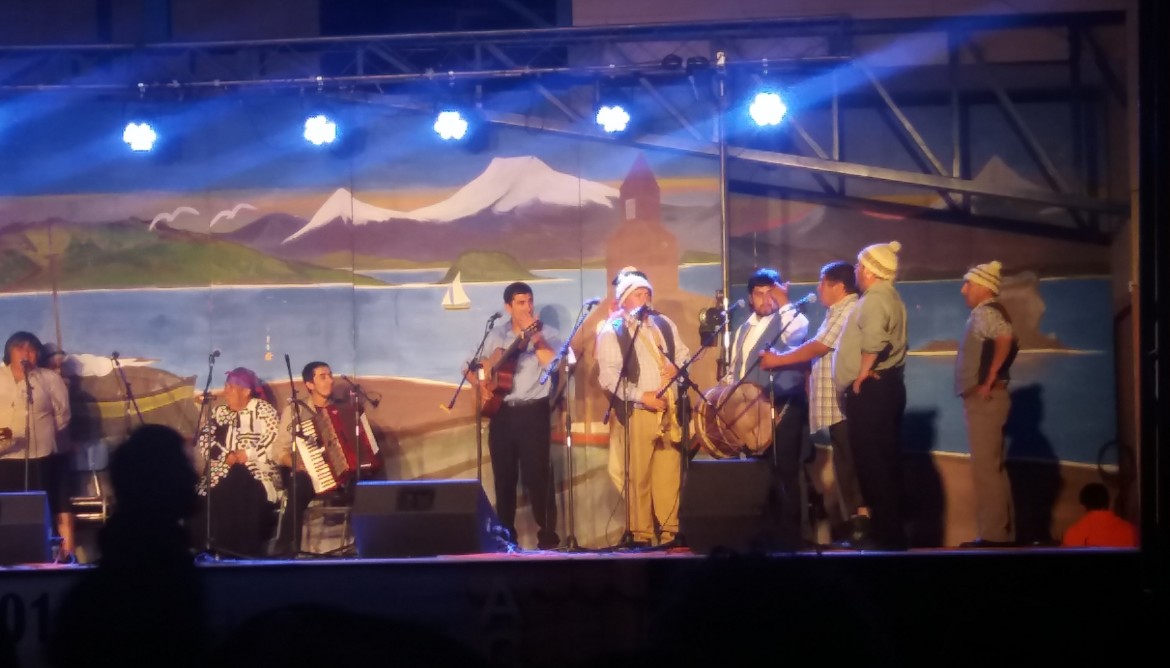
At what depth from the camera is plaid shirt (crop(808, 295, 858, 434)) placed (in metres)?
7.57

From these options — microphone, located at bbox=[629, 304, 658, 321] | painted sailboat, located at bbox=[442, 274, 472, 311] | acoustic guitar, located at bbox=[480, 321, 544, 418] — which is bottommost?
acoustic guitar, located at bbox=[480, 321, 544, 418]

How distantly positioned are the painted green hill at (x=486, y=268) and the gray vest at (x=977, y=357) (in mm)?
3477

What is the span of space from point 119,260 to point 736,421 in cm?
534

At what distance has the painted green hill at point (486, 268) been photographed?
984 cm

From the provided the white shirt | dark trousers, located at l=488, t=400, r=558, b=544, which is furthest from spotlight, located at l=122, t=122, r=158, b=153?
dark trousers, located at l=488, t=400, r=558, b=544

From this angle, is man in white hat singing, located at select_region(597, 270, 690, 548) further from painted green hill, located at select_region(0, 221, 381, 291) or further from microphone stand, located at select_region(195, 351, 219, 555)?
painted green hill, located at select_region(0, 221, 381, 291)

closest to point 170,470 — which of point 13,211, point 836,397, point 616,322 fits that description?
point 836,397

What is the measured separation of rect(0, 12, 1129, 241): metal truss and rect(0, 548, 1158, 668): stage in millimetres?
6547

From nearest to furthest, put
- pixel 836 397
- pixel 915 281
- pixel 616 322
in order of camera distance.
→ pixel 836 397 < pixel 616 322 < pixel 915 281

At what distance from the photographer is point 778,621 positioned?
5.77ft

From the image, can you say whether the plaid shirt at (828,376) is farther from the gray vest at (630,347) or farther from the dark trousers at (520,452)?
the dark trousers at (520,452)

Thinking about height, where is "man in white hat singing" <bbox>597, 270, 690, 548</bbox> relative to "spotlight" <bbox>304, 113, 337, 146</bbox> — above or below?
A: below

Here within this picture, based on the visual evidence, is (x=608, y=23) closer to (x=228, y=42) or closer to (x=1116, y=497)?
(x=228, y=42)

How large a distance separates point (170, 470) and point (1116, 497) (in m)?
8.16
